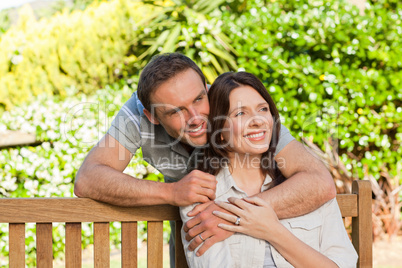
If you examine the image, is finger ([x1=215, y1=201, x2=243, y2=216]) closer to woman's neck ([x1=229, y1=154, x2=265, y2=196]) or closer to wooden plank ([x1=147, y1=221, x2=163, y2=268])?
woman's neck ([x1=229, y1=154, x2=265, y2=196])

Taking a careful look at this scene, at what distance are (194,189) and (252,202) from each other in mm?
249

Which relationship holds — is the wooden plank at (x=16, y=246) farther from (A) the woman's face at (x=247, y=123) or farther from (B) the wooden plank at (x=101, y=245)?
(A) the woman's face at (x=247, y=123)

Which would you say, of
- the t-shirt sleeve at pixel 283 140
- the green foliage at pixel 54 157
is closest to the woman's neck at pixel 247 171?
the t-shirt sleeve at pixel 283 140

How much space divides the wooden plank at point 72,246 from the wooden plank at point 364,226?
1322 millimetres

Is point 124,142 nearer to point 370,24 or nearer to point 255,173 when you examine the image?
point 255,173

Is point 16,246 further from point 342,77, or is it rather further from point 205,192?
point 342,77

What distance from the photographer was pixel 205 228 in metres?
1.84

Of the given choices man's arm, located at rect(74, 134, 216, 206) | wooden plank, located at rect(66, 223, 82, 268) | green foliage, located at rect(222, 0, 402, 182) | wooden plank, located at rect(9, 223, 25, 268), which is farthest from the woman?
green foliage, located at rect(222, 0, 402, 182)

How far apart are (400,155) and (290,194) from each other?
310cm

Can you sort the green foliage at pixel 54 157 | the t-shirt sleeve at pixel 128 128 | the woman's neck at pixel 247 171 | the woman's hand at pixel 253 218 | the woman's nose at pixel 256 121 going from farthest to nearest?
the green foliage at pixel 54 157 < the t-shirt sleeve at pixel 128 128 < the woman's neck at pixel 247 171 < the woman's nose at pixel 256 121 < the woman's hand at pixel 253 218

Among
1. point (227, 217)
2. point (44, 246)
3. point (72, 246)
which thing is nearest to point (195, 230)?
point (227, 217)

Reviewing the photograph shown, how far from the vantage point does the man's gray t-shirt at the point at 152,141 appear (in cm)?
222

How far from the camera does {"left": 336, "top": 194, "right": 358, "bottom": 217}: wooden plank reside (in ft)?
7.08

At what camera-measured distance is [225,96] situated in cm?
204
